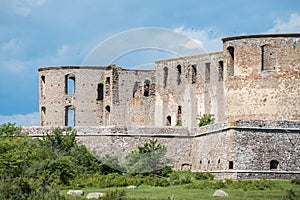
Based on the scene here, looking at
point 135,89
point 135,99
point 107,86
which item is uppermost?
point 107,86

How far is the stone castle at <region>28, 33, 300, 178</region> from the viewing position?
44438 mm

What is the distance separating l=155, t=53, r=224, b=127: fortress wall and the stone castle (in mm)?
54

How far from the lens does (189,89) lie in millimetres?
55750

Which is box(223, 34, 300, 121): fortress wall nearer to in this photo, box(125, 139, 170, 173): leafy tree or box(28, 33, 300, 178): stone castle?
box(28, 33, 300, 178): stone castle

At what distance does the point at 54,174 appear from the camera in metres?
42.7

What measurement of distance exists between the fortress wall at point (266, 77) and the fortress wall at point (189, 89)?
318 centimetres

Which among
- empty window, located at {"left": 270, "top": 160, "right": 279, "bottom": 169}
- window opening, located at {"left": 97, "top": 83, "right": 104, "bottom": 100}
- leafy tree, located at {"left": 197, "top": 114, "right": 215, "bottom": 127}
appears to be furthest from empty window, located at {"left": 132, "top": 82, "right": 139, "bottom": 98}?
empty window, located at {"left": 270, "top": 160, "right": 279, "bottom": 169}

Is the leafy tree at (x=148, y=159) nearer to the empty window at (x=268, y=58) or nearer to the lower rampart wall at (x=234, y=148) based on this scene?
the lower rampart wall at (x=234, y=148)

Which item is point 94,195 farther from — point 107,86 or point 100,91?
point 100,91

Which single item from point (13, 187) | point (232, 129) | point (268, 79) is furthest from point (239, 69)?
point (13, 187)

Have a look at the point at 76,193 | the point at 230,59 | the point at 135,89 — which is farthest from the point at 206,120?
the point at 76,193

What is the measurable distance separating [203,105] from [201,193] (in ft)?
56.0

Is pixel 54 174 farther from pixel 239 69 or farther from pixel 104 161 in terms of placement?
pixel 239 69

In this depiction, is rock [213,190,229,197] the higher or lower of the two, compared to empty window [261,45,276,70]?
lower
